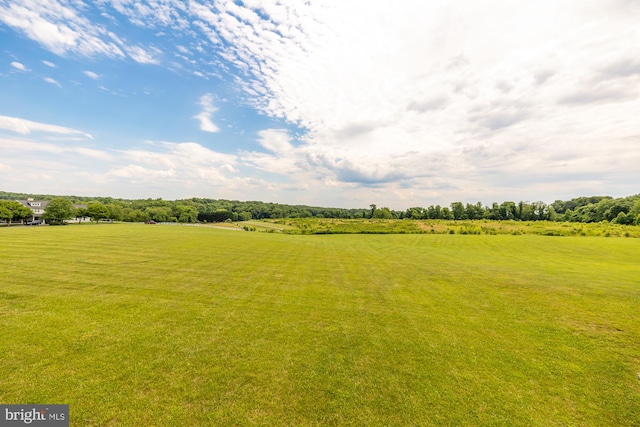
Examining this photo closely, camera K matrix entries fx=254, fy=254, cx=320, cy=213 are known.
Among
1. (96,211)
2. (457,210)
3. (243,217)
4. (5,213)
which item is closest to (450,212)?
(457,210)

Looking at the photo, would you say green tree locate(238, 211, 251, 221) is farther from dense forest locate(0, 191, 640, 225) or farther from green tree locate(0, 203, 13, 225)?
green tree locate(0, 203, 13, 225)

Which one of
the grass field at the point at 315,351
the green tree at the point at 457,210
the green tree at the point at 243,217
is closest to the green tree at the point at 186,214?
the green tree at the point at 243,217

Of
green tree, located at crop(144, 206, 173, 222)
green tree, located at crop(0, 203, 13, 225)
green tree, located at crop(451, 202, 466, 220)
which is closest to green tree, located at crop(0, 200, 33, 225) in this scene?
green tree, located at crop(0, 203, 13, 225)

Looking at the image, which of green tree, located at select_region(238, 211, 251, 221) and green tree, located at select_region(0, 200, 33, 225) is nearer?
green tree, located at select_region(0, 200, 33, 225)

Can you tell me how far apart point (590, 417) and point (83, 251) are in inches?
1237

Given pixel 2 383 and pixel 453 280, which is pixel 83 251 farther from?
pixel 453 280

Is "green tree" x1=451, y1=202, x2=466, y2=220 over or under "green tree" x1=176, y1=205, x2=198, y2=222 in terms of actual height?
over

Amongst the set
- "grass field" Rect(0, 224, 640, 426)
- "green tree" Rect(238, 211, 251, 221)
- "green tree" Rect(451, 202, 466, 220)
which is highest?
"green tree" Rect(451, 202, 466, 220)

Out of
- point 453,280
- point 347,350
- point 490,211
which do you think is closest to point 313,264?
point 453,280

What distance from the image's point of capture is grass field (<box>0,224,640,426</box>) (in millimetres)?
5383

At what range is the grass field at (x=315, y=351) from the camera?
5.38 m

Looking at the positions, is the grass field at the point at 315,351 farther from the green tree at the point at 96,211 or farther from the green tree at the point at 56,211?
the green tree at the point at 96,211

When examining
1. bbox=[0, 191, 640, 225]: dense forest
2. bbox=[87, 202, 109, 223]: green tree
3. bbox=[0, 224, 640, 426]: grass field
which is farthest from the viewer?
bbox=[0, 191, 640, 225]: dense forest

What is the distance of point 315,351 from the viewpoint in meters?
7.66
